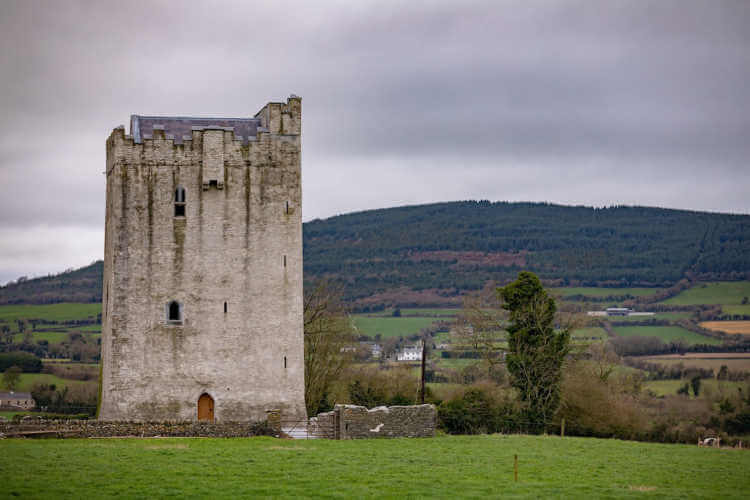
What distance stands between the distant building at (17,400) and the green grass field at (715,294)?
80082 mm

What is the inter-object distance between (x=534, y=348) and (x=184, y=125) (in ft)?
53.7

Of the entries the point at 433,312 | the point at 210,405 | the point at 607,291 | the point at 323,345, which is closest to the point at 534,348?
the point at 323,345

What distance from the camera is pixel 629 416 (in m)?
40.5

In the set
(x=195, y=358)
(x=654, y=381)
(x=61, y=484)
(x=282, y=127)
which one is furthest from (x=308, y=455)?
(x=654, y=381)

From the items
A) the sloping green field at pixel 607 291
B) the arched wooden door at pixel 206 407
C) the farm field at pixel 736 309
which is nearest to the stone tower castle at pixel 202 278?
the arched wooden door at pixel 206 407

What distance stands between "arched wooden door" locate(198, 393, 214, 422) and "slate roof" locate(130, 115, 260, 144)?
9.01 meters

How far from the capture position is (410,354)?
87.7 m

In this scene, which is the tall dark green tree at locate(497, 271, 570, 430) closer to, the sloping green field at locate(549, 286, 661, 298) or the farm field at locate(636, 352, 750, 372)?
the farm field at locate(636, 352, 750, 372)

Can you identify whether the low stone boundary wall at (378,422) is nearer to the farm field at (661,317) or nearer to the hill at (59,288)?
the farm field at (661,317)

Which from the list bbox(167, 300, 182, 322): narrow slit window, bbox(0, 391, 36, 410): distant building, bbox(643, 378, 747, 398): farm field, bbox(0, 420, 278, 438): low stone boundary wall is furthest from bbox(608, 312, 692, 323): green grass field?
bbox(0, 420, 278, 438): low stone boundary wall

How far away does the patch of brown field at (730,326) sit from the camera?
3837 inches

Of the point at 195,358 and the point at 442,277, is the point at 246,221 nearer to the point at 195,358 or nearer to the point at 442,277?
the point at 195,358

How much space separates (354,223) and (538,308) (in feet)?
393

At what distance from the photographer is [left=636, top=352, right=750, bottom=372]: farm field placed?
259 feet
